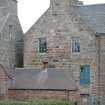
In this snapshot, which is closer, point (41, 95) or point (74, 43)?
point (41, 95)

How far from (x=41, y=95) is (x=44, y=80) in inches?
61.7

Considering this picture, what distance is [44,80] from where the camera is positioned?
40.1 metres

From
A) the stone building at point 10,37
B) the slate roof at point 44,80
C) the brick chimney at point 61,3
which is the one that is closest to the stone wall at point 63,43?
the brick chimney at point 61,3

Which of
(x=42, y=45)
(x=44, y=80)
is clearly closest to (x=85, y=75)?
(x=42, y=45)

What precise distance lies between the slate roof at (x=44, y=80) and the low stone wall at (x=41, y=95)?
13.1 inches

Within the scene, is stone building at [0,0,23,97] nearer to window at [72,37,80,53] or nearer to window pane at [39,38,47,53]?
window pane at [39,38,47,53]

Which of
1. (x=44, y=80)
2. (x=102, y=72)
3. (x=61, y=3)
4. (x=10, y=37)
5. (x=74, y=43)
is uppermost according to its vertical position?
(x=61, y=3)

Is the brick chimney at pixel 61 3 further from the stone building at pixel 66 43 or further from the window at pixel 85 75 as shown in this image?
the window at pixel 85 75

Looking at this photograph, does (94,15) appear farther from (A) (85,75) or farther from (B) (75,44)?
(A) (85,75)

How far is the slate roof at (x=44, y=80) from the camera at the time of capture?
1543 inches

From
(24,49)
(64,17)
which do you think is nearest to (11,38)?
(24,49)

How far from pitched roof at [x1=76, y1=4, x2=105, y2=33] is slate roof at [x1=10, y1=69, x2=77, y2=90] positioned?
7.84 meters

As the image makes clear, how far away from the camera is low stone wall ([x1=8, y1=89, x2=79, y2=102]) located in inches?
1522

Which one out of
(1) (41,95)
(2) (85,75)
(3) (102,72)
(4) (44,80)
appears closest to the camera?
(1) (41,95)
